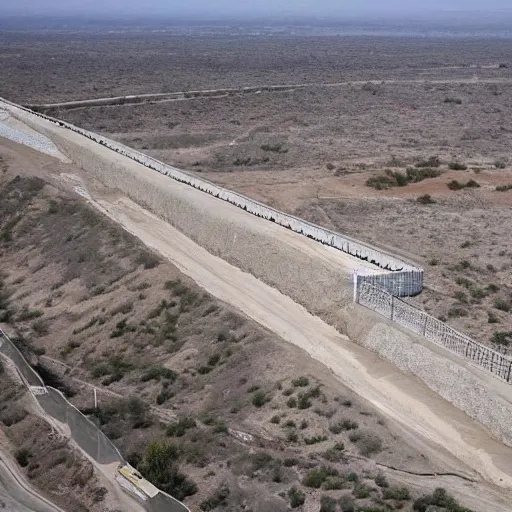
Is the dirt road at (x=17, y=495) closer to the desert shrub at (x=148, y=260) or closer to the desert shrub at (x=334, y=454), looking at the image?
the desert shrub at (x=334, y=454)

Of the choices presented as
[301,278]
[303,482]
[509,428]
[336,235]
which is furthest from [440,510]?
[336,235]

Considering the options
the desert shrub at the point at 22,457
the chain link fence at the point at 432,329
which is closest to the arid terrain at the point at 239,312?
the desert shrub at the point at 22,457

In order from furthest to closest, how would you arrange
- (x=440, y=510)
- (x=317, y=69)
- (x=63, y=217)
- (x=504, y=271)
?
1. (x=317, y=69)
2. (x=63, y=217)
3. (x=504, y=271)
4. (x=440, y=510)

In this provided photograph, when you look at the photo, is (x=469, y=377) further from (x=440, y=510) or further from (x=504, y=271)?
(x=504, y=271)

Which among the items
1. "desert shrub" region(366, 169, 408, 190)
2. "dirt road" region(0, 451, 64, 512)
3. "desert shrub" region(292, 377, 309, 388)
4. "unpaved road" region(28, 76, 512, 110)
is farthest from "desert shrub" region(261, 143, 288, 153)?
"dirt road" region(0, 451, 64, 512)

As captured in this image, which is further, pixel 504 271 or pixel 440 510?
pixel 504 271

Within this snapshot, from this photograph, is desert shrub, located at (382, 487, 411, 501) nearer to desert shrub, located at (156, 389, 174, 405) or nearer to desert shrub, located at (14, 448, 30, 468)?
desert shrub, located at (156, 389, 174, 405)

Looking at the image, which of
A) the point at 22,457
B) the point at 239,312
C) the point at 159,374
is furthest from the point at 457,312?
the point at 22,457
